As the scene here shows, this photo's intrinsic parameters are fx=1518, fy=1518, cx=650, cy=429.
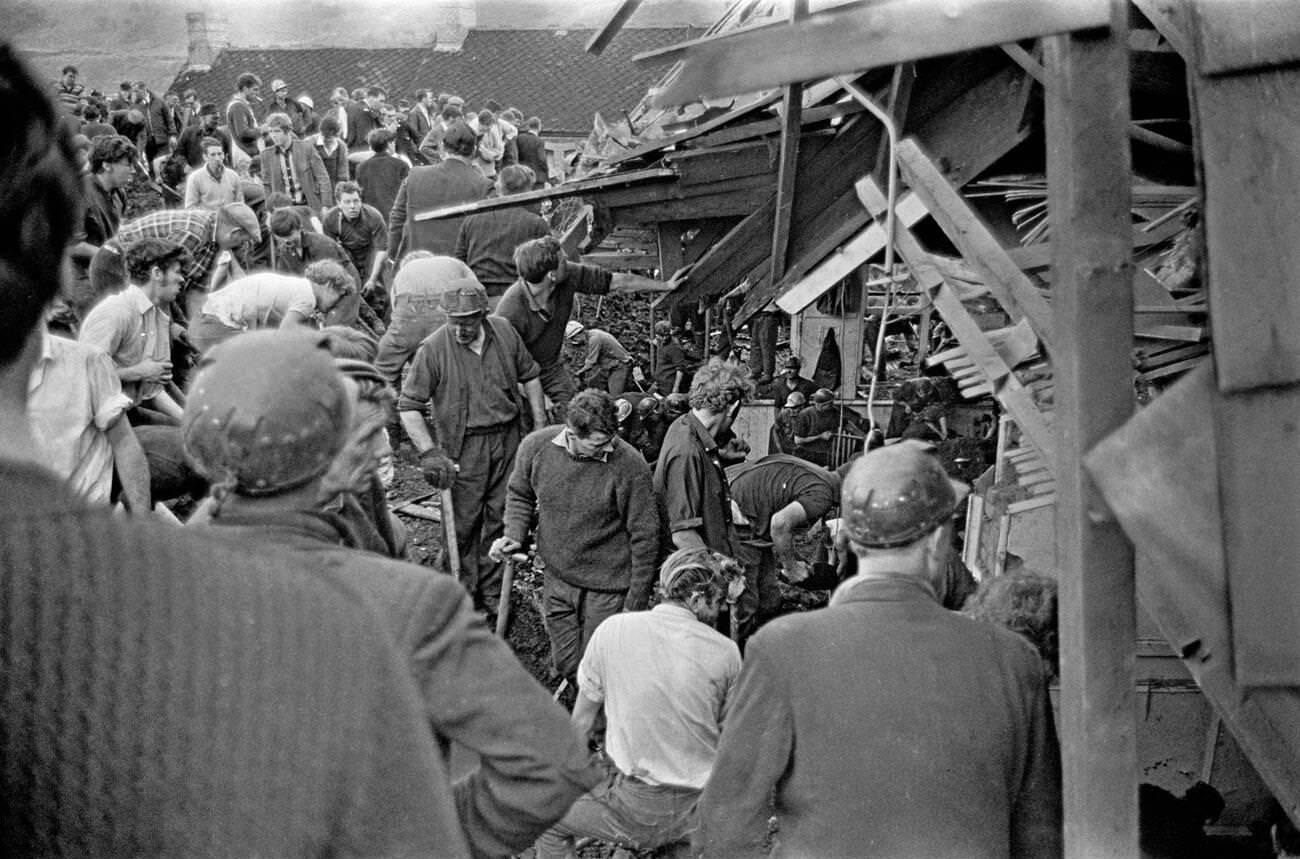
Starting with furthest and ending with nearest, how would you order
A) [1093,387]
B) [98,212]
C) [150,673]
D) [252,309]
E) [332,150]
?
1. [332,150]
2. [98,212]
3. [252,309]
4. [1093,387]
5. [150,673]

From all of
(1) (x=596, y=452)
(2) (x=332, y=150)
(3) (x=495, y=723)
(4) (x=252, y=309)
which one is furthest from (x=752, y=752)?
(2) (x=332, y=150)

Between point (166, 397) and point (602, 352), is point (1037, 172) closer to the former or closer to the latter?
point (166, 397)

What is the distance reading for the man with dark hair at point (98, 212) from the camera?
22.5 feet

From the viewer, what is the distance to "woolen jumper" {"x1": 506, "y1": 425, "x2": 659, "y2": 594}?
695 centimetres

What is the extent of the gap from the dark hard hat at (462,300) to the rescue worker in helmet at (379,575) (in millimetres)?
5218

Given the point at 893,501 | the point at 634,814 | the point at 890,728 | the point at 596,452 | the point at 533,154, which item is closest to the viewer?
the point at 890,728

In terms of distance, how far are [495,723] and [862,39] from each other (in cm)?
125

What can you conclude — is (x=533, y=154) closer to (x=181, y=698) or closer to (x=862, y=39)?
(x=862, y=39)

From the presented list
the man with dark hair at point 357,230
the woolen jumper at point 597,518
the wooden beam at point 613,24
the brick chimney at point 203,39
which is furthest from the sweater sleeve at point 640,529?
the brick chimney at point 203,39

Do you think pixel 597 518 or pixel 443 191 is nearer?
pixel 597 518

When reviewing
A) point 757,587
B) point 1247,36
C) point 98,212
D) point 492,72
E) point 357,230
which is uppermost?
point 492,72

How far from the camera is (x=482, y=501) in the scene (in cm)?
796

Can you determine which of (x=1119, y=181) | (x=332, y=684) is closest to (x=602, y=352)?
(x=1119, y=181)

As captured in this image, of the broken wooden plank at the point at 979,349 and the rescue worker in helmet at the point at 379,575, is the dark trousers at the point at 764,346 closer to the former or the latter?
the broken wooden plank at the point at 979,349
